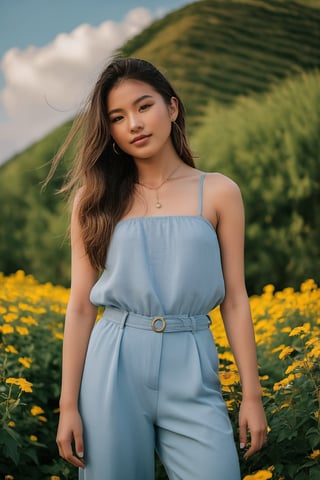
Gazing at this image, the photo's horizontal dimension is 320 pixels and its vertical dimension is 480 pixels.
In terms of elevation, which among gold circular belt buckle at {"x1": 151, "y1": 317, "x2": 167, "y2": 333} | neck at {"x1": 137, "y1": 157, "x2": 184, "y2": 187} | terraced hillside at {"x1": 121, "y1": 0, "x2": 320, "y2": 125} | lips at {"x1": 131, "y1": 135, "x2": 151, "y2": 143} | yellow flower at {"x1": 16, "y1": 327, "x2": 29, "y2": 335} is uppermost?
terraced hillside at {"x1": 121, "y1": 0, "x2": 320, "y2": 125}

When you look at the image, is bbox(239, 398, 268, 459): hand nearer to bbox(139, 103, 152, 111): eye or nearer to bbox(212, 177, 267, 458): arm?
bbox(212, 177, 267, 458): arm

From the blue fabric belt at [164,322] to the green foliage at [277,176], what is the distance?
394 cm

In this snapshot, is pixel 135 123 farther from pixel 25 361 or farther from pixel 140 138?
pixel 25 361

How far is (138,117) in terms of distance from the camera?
2234 millimetres

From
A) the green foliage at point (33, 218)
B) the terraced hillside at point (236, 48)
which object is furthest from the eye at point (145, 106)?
the terraced hillside at point (236, 48)

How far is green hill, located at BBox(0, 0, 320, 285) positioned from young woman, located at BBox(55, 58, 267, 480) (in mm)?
4664

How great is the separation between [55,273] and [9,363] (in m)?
3.95

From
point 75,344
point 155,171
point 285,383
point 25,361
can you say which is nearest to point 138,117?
point 155,171

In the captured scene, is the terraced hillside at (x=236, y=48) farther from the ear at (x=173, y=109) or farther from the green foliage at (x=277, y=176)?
the ear at (x=173, y=109)

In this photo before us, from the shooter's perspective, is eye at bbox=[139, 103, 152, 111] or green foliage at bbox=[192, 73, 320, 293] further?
green foliage at bbox=[192, 73, 320, 293]

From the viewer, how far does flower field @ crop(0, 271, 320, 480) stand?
2496 millimetres

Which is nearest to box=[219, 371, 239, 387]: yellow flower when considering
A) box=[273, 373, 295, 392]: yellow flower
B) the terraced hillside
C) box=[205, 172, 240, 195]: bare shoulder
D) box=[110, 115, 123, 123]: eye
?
box=[273, 373, 295, 392]: yellow flower

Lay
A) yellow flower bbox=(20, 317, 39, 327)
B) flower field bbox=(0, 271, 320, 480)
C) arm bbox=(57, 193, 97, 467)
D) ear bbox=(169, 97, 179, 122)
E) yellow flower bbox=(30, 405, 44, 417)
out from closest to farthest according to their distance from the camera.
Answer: arm bbox=(57, 193, 97, 467)
ear bbox=(169, 97, 179, 122)
flower field bbox=(0, 271, 320, 480)
yellow flower bbox=(30, 405, 44, 417)
yellow flower bbox=(20, 317, 39, 327)

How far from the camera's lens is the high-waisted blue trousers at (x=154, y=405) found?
204cm
